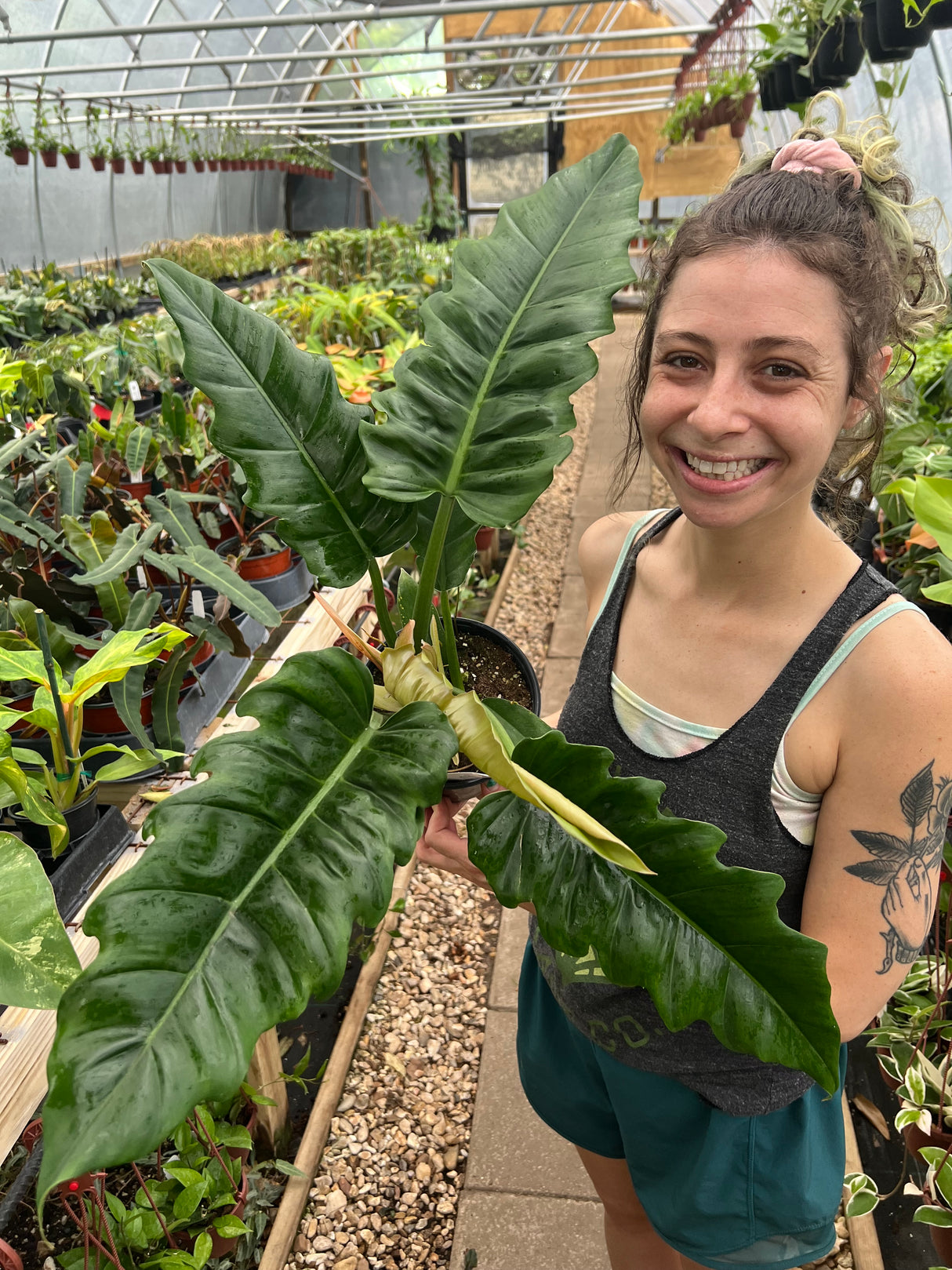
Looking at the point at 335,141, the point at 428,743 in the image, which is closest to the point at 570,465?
the point at 428,743

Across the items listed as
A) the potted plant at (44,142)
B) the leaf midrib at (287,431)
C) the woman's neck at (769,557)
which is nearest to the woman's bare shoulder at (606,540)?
the woman's neck at (769,557)

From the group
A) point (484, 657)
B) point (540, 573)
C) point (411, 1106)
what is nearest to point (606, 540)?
point (484, 657)

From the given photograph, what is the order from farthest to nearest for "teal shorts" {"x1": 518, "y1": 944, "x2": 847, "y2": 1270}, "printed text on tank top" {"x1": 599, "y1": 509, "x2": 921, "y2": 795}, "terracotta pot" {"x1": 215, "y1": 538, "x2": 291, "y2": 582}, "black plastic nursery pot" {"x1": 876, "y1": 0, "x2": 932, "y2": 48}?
"black plastic nursery pot" {"x1": 876, "y1": 0, "x2": 932, "y2": 48}
"terracotta pot" {"x1": 215, "y1": 538, "x2": 291, "y2": 582}
"teal shorts" {"x1": 518, "y1": 944, "x2": 847, "y2": 1270}
"printed text on tank top" {"x1": 599, "y1": 509, "x2": 921, "y2": 795}

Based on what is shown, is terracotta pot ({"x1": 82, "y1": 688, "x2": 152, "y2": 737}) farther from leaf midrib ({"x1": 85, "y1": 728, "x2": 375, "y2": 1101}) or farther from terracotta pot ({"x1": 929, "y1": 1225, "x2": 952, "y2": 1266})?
terracotta pot ({"x1": 929, "y1": 1225, "x2": 952, "y2": 1266})

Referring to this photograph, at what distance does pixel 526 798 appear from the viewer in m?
0.70

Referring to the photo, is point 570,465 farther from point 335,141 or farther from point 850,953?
point 335,141

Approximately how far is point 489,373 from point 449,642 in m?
0.29

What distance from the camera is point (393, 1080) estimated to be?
6.28ft

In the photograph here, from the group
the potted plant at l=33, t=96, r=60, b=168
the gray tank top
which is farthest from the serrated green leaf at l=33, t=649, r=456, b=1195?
the potted plant at l=33, t=96, r=60, b=168

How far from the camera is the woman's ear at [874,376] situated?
0.92 meters

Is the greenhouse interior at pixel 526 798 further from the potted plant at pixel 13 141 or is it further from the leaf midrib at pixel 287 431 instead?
the potted plant at pixel 13 141

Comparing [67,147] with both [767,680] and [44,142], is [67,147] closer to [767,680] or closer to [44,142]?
[44,142]

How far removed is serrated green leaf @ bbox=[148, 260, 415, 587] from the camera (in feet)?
2.61

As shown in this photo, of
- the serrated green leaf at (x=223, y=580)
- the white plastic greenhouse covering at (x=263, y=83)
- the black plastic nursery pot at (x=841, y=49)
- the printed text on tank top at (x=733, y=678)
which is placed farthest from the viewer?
the white plastic greenhouse covering at (x=263, y=83)
